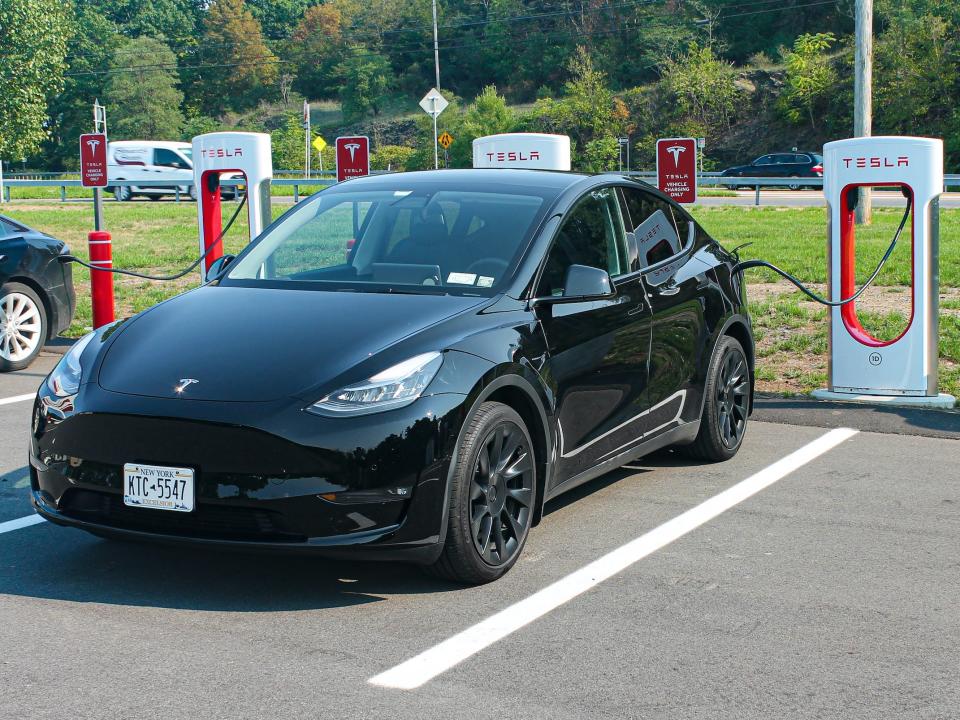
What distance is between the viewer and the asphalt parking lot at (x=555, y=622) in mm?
3773

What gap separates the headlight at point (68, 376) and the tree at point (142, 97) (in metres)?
97.3

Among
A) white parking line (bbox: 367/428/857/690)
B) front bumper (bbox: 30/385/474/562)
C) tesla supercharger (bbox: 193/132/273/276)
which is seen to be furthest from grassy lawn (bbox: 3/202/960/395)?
front bumper (bbox: 30/385/474/562)

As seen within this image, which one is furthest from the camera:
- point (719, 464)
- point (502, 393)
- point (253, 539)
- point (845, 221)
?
point (845, 221)

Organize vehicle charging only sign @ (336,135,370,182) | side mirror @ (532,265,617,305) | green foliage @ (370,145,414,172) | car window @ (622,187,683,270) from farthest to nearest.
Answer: green foliage @ (370,145,414,172), vehicle charging only sign @ (336,135,370,182), car window @ (622,187,683,270), side mirror @ (532,265,617,305)

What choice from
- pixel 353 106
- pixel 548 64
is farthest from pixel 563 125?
pixel 353 106

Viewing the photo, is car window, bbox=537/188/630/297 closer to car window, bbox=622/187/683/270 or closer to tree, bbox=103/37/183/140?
car window, bbox=622/187/683/270

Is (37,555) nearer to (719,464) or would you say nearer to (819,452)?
(719,464)

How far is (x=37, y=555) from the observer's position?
5.26 meters

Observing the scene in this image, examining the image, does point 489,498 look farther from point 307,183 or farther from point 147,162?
point 147,162

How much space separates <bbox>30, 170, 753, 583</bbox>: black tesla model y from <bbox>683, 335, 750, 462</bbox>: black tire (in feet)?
1.30

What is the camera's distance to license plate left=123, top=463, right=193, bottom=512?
445 cm

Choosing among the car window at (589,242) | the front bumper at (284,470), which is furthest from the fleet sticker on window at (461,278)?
the front bumper at (284,470)

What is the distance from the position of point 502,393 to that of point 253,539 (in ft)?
3.77

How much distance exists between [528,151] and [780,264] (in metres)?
6.11
